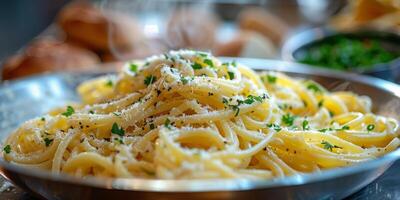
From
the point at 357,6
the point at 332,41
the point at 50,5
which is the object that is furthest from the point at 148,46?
the point at 50,5

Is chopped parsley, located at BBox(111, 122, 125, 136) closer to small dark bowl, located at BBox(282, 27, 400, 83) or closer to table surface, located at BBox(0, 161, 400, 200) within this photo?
table surface, located at BBox(0, 161, 400, 200)

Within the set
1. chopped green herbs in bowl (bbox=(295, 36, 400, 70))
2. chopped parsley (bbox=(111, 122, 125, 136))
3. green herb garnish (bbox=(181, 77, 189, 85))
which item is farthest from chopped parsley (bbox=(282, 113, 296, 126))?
chopped green herbs in bowl (bbox=(295, 36, 400, 70))

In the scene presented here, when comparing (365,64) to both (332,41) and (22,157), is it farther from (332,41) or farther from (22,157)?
(22,157)

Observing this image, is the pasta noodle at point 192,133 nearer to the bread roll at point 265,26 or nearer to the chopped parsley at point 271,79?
the chopped parsley at point 271,79

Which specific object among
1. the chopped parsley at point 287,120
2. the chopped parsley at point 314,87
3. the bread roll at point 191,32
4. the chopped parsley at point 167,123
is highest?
the bread roll at point 191,32

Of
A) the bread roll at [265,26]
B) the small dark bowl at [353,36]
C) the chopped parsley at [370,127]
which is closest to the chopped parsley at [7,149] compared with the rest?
the chopped parsley at [370,127]

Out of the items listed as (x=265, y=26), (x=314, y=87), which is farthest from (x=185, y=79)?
(x=265, y=26)

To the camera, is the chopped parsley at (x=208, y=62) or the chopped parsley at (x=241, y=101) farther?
the chopped parsley at (x=208, y=62)

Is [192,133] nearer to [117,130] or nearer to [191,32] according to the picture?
[117,130]
